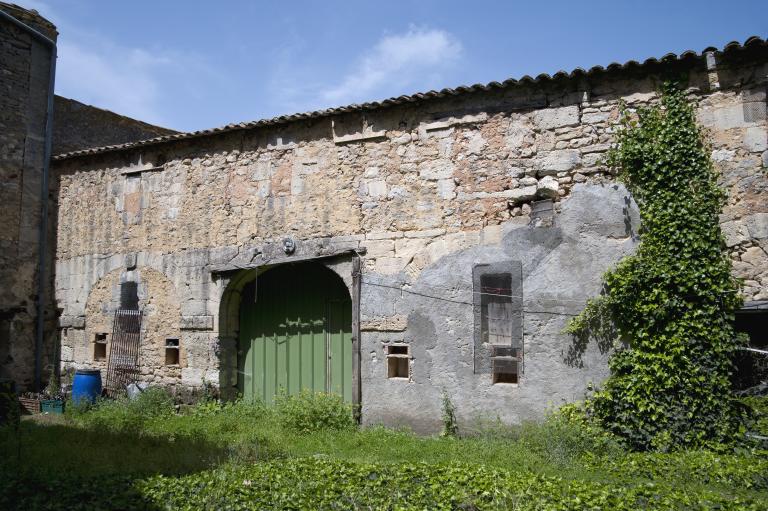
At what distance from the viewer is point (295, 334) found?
988cm

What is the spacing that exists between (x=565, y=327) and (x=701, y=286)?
1.58 metres

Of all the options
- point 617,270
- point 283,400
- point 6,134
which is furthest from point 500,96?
point 6,134

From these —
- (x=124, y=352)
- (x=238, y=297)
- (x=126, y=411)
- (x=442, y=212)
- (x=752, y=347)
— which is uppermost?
(x=442, y=212)

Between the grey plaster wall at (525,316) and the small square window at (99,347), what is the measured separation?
5289mm

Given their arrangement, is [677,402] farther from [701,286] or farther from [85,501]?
[85,501]

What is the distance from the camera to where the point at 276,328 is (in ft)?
33.1

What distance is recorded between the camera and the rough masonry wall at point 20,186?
11.1m

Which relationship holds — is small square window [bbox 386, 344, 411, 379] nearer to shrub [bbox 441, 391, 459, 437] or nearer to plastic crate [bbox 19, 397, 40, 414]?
shrub [bbox 441, 391, 459, 437]

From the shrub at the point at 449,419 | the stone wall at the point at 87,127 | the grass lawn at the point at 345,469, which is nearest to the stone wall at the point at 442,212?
the shrub at the point at 449,419

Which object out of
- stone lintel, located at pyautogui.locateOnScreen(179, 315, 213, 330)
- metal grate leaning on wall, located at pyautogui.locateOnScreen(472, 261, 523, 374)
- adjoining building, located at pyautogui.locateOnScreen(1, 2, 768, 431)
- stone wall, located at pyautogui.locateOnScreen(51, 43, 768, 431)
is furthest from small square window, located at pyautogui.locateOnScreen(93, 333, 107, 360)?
metal grate leaning on wall, located at pyautogui.locateOnScreen(472, 261, 523, 374)

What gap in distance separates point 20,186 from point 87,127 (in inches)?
96.3

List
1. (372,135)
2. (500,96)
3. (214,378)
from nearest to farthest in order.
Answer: (500,96)
(372,135)
(214,378)

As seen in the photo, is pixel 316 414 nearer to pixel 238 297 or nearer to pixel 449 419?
pixel 449 419

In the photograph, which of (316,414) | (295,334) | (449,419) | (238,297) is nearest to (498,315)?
(449,419)
